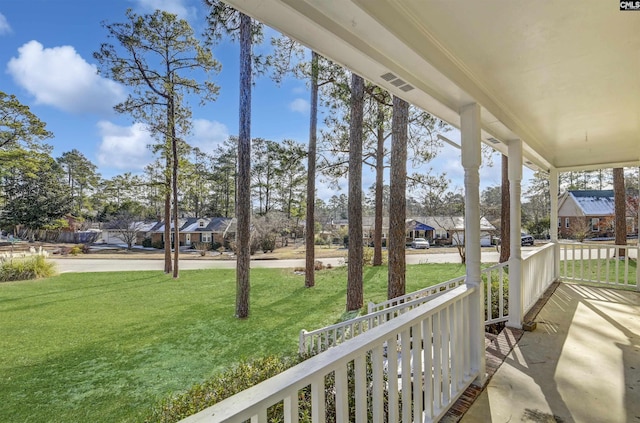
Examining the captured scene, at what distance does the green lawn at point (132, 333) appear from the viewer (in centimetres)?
444

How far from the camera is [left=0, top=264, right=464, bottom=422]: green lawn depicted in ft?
14.6

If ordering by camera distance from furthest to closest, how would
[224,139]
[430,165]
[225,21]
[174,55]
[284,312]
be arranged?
[224,139] → [174,55] → [430,165] → [284,312] → [225,21]

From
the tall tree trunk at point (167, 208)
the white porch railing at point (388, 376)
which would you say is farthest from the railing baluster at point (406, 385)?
the tall tree trunk at point (167, 208)

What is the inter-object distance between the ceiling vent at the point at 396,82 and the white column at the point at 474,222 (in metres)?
0.71

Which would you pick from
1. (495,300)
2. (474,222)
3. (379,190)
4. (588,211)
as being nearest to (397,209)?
(495,300)

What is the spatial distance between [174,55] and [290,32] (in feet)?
40.1

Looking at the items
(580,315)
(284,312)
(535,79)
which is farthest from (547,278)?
(284,312)

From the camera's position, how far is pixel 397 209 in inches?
244

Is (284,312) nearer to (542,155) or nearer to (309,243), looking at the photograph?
(309,243)

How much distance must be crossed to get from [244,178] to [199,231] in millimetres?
19796

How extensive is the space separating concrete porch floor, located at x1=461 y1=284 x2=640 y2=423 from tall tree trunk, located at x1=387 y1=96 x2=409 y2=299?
2.56m

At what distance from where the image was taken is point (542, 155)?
454cm

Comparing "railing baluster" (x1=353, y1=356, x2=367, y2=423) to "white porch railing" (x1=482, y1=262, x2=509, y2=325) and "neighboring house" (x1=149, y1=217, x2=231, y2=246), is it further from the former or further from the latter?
"neighboring house" (x1=149, y1=217, x2=231, y2=246)

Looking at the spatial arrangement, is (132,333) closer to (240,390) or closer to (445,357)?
(240,390)
